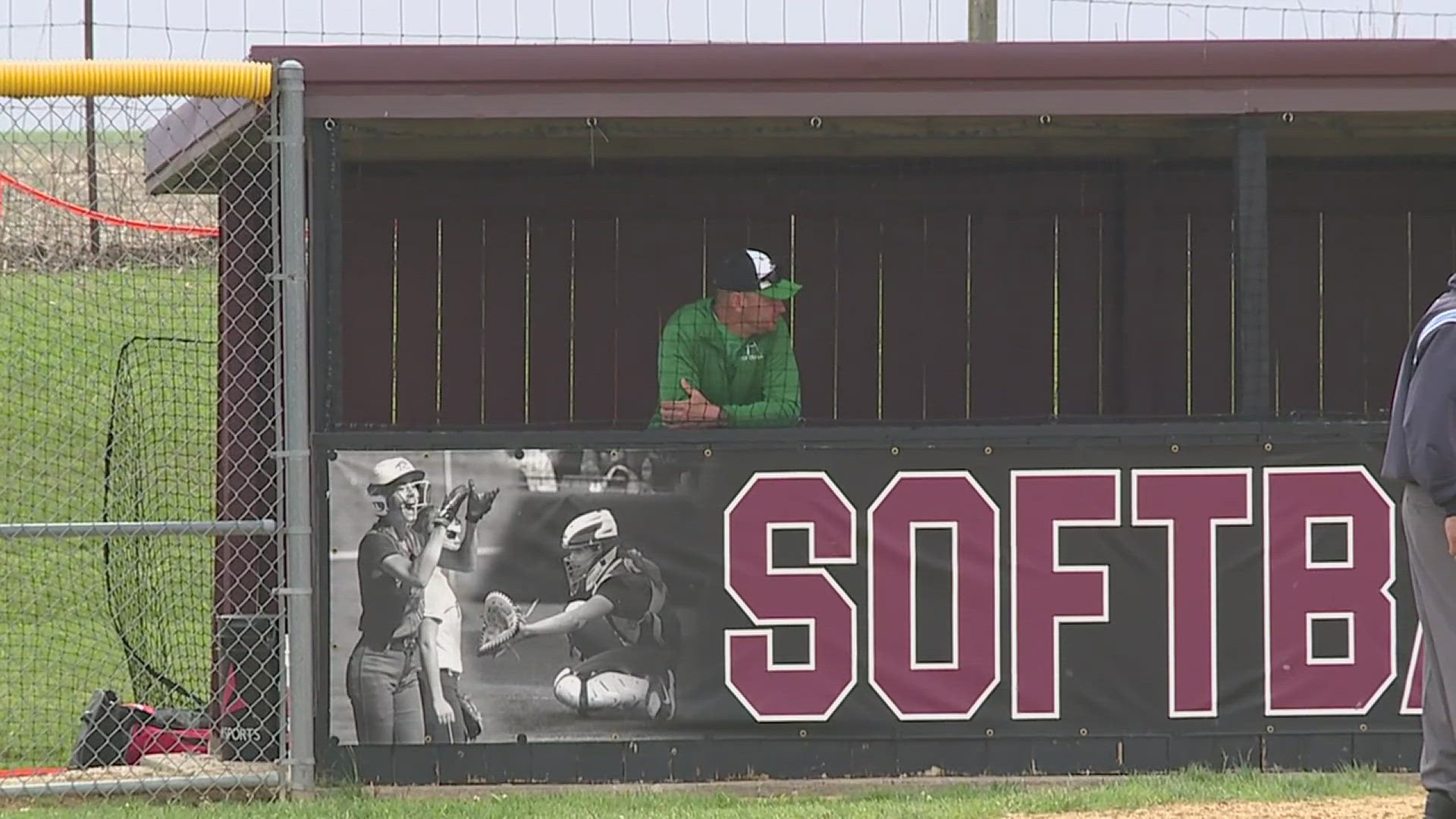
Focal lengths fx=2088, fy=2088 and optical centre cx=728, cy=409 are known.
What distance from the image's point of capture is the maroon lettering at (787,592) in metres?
7.32

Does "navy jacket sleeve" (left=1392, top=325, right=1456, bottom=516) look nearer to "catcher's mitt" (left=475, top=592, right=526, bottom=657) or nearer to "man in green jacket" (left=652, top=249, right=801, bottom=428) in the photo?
"man in green jacket" (left=652, top=249, right=801, bottom=428)

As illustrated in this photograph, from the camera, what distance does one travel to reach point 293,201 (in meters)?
7.18

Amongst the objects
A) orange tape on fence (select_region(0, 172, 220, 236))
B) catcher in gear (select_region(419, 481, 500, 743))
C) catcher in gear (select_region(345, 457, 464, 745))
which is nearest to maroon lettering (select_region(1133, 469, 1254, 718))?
catcher in gear (select_region(419, 481, 500, 743))

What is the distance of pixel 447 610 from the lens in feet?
23.8

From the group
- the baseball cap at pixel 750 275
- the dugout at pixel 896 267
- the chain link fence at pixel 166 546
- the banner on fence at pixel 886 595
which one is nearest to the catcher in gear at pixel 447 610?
the banner on fence at pixel 886 595

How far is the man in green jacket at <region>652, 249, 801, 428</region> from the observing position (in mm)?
7824

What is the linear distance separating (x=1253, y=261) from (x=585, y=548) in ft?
8.50

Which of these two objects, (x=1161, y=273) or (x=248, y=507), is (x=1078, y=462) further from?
(x=248, y=507)

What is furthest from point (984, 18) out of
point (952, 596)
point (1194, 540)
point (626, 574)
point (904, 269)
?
point (626, 574)

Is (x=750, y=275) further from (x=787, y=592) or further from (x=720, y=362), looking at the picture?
(x=787, y=592)

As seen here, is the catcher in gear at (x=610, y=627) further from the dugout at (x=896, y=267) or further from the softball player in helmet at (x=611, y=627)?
the dugout at (x=896, y=267)

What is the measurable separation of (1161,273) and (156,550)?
5.11 m

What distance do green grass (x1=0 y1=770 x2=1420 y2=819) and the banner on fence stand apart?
228mm

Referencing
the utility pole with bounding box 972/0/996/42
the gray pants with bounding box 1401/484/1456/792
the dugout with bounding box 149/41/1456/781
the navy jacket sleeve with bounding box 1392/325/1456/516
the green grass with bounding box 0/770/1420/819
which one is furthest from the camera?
the utility pole with bounding box 972/0/996/42
